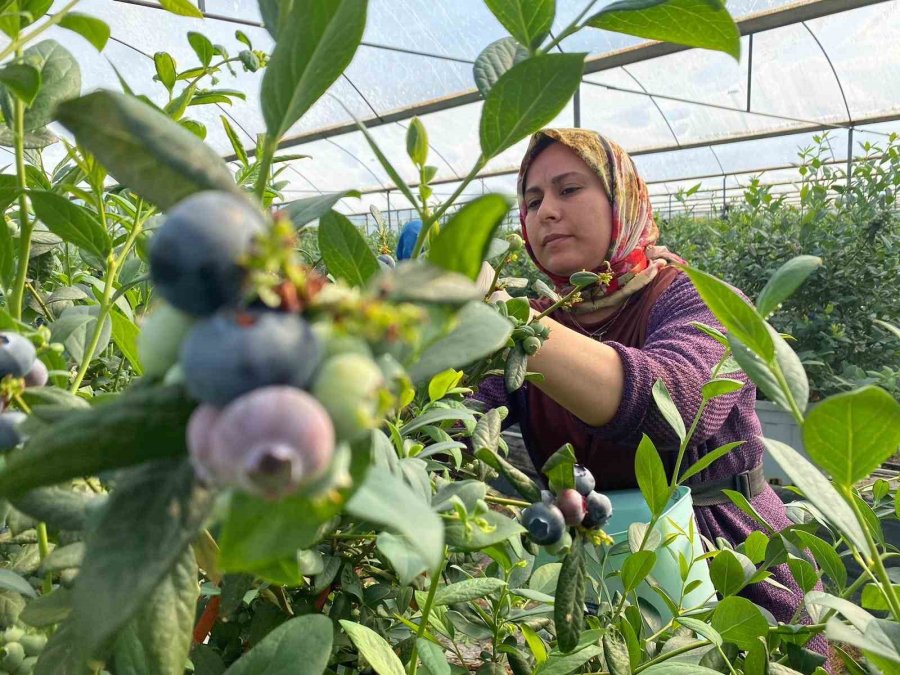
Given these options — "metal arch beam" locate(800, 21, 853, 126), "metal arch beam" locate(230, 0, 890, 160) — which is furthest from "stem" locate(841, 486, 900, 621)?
"metal arch beam" locate(800, 21, 853, 126)

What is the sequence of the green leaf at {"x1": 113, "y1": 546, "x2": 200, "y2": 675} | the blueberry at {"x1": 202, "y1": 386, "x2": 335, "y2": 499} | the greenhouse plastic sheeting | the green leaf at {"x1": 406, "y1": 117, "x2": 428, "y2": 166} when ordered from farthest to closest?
the greenhouse plastic sheeting → the green leaf at {"x1": 406, "y1": 117, "x2": 428, "y2": 166} → the green leaf at {"x1": 113, "y1": 546, "x2": 200, "y2": 675} → the blueberry at {"x1": 202, "y1": 386, "x2": 335, "y2": 499}

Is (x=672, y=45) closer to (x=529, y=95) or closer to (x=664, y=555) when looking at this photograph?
(x=664, y=555)

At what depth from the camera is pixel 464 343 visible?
236 millimetres

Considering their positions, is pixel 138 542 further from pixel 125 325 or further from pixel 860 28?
pixel 860 28

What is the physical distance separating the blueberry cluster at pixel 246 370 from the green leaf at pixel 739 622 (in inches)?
21.2

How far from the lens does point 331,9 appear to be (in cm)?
25

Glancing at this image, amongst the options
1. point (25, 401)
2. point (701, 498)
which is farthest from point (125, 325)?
point (701, 498)

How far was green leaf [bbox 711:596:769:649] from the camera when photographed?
58 centimetres

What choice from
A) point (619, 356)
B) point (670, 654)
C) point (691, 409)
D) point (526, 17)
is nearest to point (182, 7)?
point (526, 17)

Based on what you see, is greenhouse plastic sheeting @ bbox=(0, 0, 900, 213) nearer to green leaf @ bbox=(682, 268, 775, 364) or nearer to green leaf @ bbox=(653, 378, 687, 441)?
green leaf @ bbox=(653, 378, 687, 441)

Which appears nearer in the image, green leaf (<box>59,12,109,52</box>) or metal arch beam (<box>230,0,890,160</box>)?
green leaf (<box>59,12,109,52</box>)

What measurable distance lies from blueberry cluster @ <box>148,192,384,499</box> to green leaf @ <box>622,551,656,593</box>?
0.49 m

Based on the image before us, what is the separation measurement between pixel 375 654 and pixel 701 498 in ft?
3.92

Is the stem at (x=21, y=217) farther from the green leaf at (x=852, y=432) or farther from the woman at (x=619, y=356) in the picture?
the woman at (x=619, y=356)
